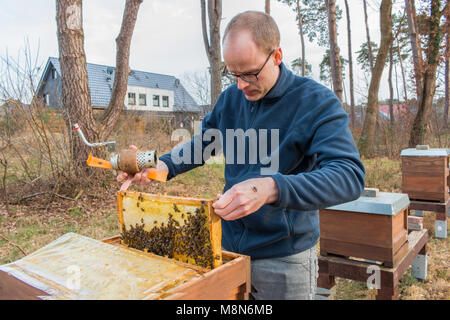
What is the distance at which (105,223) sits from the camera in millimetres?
4996

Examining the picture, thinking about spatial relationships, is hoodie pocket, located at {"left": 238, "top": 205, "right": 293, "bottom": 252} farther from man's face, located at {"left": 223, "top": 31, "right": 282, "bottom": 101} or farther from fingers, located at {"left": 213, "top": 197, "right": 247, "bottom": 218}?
man's face, located at {"left": 223, "top": 31, "right": 282, "bottom": 101}

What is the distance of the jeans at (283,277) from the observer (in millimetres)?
1576

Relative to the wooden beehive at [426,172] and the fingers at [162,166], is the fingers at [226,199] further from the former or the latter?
the wooden beehive at [426,172]

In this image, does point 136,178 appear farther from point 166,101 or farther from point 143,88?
point 166,101

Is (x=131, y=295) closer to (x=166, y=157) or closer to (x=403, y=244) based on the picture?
(x=166, y=157)

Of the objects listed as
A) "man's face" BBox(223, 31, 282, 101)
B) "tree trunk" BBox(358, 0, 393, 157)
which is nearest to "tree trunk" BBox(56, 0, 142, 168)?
"man's face" BBox(223, 31, 282, 101)

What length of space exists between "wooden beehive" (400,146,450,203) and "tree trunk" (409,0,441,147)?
3.76 meters

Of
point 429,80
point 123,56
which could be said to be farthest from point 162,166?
point 429,80

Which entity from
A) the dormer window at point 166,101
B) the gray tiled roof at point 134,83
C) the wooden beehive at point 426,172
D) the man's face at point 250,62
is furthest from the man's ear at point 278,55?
the dormer window at point 166,101

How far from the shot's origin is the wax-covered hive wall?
1.29 meters

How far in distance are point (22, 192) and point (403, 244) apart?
18.6 ft

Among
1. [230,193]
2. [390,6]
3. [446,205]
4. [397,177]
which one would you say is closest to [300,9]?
[390,6]

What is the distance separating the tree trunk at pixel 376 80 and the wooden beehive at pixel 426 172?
16.9 feet

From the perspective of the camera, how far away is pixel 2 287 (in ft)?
4.33
